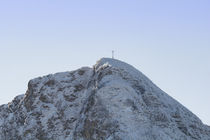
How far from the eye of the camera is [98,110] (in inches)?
1159

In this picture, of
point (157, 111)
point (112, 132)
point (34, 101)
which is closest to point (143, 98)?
point (157, 111)

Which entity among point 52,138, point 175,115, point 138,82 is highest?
point 138,82

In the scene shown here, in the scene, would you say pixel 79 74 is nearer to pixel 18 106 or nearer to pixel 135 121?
pixel 18 106

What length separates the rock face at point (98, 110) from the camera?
2850cm

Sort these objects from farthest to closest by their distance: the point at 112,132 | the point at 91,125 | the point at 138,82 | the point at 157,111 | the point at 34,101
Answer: the point at 34,101 → the point at 138,82 → the point at 157,111 → the point at 91,125 → the point at 112,132

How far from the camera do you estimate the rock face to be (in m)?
28.5

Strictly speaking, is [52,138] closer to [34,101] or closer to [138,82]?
[34,101]

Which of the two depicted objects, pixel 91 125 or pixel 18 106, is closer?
pixel 91 125

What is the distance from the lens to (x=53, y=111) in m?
34.6

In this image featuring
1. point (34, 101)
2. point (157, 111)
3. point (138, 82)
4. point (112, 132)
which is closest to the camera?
point (112, 132)

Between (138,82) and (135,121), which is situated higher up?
(138,82)

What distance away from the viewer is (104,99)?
30.0 m

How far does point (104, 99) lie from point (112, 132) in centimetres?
346

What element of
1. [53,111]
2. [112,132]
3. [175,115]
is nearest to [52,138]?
[53,111]
